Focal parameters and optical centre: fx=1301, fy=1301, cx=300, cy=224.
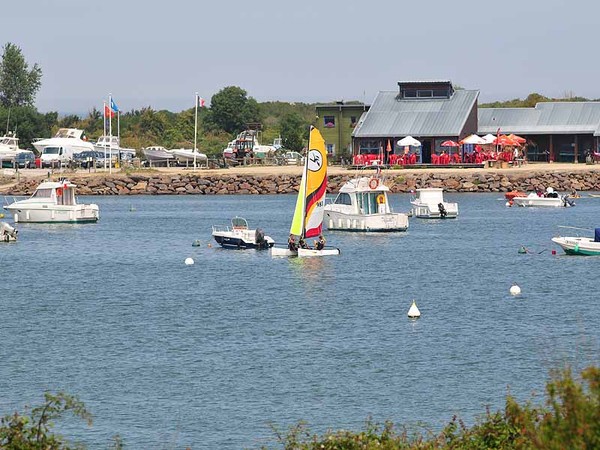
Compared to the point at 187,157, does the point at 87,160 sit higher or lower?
lower

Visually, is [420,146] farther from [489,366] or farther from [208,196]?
[489,366]

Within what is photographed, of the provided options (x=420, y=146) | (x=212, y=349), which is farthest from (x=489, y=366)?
(x=420, y=146)

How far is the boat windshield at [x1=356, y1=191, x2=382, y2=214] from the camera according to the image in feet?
239

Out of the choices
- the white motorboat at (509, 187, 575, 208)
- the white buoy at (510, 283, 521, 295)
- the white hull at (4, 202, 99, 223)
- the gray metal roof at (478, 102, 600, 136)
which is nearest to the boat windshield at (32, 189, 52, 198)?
the white hull at (4, 202, 99, 223)

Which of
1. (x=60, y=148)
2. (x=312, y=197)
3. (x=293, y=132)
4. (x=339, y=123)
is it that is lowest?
(x=60, y=148)

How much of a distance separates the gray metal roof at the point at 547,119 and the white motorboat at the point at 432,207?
33.4m

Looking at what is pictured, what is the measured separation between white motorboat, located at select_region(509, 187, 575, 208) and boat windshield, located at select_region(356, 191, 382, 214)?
81.7 ft

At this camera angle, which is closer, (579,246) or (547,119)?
(579,246)

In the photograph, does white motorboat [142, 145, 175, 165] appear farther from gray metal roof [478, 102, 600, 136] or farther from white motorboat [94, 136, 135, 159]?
gray metal roof [478, 102, 600, 136]

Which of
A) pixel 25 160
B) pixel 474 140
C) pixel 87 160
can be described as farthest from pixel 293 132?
pixel 474 140

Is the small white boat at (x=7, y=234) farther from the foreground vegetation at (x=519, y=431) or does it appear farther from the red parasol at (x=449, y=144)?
the foreground vegetation at (x=519, y=431)

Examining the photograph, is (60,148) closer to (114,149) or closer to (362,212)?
(114,149)

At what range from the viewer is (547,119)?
120m

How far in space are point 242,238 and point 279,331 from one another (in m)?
25.9
